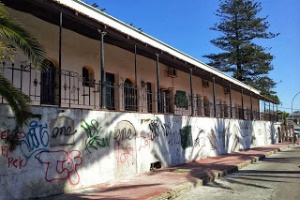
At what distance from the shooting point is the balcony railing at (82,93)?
10892 mm

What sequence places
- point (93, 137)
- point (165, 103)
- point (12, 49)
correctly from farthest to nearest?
1. point (165, 103)
2. point (93, 137)
3. point (12, 49)

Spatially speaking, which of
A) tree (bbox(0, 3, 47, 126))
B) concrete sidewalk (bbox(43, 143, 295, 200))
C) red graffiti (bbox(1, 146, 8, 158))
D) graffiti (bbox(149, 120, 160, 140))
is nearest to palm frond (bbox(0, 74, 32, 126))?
tree (bbox(0, 3, 47, 126))

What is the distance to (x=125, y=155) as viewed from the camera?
11.9m

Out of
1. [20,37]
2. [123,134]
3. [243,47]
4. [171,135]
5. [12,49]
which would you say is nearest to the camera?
[20,37]

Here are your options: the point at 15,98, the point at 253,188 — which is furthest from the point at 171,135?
the point at 15,98

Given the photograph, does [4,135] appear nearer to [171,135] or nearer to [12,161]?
[12,161]

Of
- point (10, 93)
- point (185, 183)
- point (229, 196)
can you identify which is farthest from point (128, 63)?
point (10, 93)

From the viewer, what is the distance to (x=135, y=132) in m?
12.6

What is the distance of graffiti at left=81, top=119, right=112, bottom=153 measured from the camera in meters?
10.2

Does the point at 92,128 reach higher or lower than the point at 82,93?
lower

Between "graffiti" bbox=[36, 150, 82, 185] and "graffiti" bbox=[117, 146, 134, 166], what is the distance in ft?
6.45

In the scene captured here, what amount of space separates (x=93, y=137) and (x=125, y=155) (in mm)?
1820

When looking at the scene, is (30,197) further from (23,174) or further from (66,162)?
(66,162)

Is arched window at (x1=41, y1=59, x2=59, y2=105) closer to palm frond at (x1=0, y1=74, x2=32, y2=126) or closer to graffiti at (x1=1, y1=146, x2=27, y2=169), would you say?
graffiti at (x1=1, y1=146, x2=27, y2=169)
